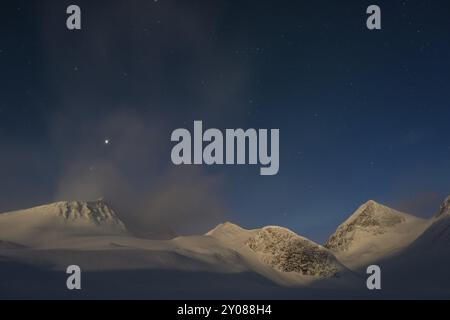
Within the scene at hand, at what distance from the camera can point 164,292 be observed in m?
96.6

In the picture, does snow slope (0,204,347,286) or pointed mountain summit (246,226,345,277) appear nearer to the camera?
snow slope (0,204,347,286)

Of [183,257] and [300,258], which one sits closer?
[183,257]

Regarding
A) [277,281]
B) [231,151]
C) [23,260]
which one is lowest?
[277,281]

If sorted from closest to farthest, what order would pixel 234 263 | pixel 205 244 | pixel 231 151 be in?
pixel 231 151
pixel 234 263
pixel 205 244

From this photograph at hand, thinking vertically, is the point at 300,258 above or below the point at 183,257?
below

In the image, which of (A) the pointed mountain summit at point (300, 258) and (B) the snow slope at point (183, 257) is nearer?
(B) the snow slope at point (183, 257)

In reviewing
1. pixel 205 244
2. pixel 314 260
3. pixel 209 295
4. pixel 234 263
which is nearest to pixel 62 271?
pixel 209 295

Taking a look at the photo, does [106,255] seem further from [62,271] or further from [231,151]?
[231,151]

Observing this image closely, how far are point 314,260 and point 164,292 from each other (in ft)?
341

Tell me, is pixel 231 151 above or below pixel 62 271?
above

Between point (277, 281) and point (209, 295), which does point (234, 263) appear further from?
point (209, 295)
